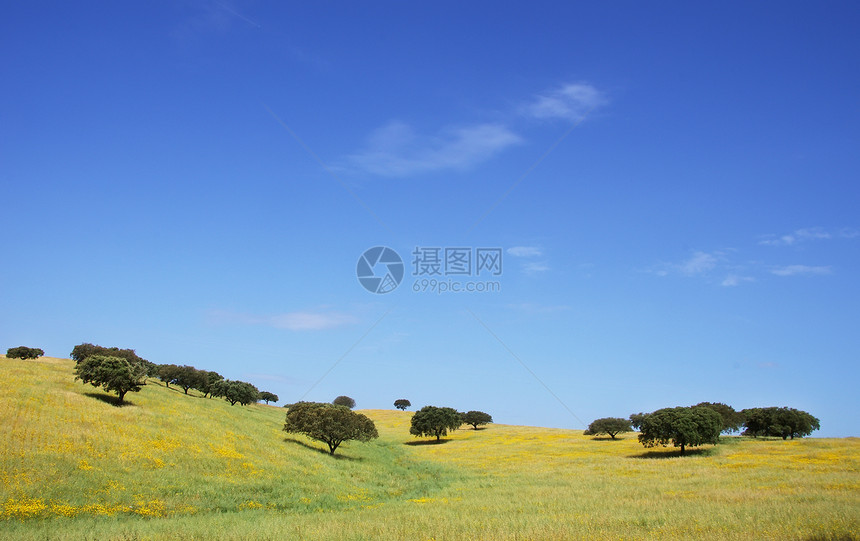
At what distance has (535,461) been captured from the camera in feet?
186

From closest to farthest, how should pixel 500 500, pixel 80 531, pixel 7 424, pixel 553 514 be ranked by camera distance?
1. pixel 80 531
2. pixel 553 514
3. pixel 500 500
4. pixel 7 424

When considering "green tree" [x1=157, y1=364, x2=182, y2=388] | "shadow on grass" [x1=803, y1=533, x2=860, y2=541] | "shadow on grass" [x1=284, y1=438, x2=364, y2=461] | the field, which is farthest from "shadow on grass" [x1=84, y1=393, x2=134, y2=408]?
"shadow on grass" [x1=803, y1=533, x2=860, y2=541]

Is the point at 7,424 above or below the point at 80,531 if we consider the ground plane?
above

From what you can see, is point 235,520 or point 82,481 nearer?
point 235,520

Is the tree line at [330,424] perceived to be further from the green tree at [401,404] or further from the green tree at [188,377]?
the green tree at [401,404]

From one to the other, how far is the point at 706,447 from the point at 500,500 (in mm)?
43821

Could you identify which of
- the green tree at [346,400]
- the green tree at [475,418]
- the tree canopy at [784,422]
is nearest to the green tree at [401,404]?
the green tree at [346,400]

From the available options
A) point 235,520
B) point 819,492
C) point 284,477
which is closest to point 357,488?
point 284,477

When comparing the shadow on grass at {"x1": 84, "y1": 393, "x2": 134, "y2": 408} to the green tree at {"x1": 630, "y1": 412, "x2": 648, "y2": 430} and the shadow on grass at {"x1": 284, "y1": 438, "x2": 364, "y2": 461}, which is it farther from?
the green tree at {"x1": 630, "y1": 412, "x2": 648, "y2": 430}

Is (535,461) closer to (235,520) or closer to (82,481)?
(235,520)

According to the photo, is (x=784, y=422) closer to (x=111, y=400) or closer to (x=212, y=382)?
A: (x=111, y=400)

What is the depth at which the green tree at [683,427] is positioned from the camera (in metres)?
56.0

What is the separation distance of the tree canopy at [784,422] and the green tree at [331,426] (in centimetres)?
6180

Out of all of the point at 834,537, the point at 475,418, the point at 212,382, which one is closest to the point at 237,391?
the point at 212,382
